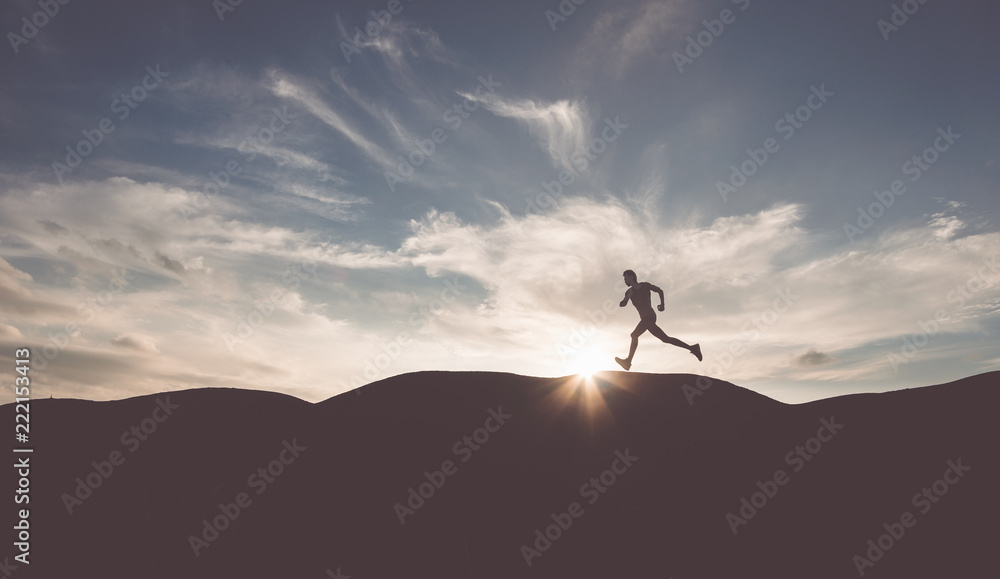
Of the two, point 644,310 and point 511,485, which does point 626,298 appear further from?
point 511,485

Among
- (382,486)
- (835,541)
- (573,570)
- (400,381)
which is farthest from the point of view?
(400,381)

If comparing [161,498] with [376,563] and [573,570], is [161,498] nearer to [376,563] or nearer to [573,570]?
[376,563]

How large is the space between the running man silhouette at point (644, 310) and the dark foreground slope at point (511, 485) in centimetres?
157

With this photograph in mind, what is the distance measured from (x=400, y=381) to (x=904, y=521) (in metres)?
10.3

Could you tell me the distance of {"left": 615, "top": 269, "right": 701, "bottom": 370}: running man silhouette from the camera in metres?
12.8

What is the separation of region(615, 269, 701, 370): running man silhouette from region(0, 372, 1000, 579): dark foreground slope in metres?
1.57

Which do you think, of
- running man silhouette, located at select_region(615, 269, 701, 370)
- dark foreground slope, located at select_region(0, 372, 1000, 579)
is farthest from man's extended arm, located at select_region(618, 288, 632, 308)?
dark foreground slope, located at select_region(0, 372, 1000, 579)

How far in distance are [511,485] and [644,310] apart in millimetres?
5864

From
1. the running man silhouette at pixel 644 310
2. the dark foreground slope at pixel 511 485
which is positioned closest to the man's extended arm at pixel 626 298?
the running man silhouette at pixel 644 310

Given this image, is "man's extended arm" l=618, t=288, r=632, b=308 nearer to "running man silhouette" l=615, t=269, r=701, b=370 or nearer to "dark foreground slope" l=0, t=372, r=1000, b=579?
"running man silhouette" l=615, t=269, r=701, b=370

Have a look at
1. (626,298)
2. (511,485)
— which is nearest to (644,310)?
(626,298)

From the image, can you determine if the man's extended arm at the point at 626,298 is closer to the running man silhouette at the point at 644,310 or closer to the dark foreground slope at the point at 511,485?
the running man silhouette at the point at 644,310

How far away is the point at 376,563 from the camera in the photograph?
26.9ft

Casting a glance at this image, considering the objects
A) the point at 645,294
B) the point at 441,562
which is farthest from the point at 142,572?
the point at 645,294
